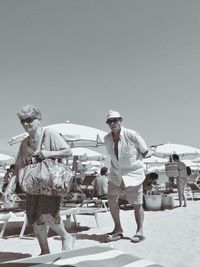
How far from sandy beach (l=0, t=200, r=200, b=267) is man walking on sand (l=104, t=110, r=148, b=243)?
383mm

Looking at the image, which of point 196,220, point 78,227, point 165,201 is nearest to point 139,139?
point 78,227

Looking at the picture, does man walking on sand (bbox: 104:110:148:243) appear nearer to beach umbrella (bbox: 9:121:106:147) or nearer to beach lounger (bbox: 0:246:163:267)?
beach lounger (bbox: 0:246:163:267)

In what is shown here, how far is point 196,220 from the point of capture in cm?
742

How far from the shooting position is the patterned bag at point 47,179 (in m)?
3.13

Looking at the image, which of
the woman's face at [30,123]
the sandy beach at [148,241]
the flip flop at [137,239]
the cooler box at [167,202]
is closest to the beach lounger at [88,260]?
the sandy beach at [148,241]

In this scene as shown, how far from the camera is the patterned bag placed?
3.13 meters

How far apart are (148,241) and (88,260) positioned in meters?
3.19

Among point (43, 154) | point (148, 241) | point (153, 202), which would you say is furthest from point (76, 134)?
point (43, 154)

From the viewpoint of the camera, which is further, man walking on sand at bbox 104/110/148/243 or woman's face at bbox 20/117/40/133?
man walking on sand at bbox 104/110/148/243

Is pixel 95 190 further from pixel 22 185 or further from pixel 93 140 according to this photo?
pixel 22 185

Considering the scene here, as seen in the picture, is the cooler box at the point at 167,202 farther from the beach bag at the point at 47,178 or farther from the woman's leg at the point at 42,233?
the beach bag at the point at 47,178

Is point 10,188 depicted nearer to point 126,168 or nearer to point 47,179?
point 47,179

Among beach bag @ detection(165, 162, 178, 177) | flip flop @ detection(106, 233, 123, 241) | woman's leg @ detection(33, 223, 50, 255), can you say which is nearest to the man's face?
flip flop @ detection(106, 233, 123, 241)

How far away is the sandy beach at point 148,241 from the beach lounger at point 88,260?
101 centimetres
